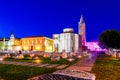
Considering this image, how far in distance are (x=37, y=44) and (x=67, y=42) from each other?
1765cm

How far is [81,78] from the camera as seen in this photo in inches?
194

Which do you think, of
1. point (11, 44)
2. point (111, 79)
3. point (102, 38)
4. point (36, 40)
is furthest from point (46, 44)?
point (111, 79)

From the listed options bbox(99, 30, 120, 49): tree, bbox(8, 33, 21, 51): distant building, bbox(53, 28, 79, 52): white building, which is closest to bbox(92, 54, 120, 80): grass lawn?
bbox(99, 30, 120, 49): tree

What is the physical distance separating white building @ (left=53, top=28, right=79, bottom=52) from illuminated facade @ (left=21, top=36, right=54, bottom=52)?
14.3 feet

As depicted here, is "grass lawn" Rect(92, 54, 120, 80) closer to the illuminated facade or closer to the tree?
the tree

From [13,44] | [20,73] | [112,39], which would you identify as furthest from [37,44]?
[20,73]

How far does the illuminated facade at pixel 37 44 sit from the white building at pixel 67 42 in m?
4.36

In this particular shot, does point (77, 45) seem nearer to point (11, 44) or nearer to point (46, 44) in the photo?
point (46, 44)

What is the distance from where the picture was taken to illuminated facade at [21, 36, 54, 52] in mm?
105688

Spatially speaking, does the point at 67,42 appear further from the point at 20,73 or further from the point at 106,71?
the point at 20,73

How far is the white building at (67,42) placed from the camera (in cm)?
11006

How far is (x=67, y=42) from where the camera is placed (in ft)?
362

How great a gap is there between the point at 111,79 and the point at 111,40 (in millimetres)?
55100

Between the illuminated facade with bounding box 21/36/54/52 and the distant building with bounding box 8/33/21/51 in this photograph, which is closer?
the illuminated facade with bounding box 21/36/54/52
